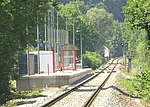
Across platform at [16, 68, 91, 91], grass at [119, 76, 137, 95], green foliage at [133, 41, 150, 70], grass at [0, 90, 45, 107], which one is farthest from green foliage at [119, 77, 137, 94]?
grass at [0, 90, 45, 107]

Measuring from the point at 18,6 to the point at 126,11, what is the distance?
9.24 m

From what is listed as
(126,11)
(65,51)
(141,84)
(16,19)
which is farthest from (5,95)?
(65,51)

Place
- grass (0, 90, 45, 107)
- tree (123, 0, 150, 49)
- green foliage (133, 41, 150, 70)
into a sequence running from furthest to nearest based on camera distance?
green foliage (133, 41, 150, 70), grass (0, 90, 45, 107), tree (123, 0, 150, 49)

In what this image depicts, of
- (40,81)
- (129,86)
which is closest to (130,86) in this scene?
(129,86)

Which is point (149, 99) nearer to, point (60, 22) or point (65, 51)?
point (65, 51)

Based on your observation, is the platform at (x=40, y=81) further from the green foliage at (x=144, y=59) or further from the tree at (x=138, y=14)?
the tree at (x=138, y=14)

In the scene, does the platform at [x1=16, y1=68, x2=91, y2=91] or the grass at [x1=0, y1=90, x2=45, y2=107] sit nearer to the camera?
the grass at [x1=0, y1=90, x2=45, y2=107]

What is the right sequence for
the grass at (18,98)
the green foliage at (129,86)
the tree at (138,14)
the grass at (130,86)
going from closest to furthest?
the tree at (138,14) → the grass at (18,98) → the grass at (130,86) → the green foliage at (129,86)

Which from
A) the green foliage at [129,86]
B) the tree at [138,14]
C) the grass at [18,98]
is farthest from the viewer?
the green foliage at [129,86]

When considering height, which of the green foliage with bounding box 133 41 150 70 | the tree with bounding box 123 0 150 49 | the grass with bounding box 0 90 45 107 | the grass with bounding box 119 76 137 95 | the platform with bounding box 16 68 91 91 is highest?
the tree with bounding box 123 0 150 49

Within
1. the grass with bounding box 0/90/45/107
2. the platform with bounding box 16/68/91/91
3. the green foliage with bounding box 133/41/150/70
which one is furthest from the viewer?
the green foliage with bounding box 133/41/150/70

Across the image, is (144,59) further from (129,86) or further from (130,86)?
(130,86)

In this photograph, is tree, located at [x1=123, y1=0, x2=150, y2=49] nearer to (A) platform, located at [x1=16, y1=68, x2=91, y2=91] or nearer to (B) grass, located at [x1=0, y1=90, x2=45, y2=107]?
(B) grass, located at [x1=0, y1=90, x2=45, y2=107]

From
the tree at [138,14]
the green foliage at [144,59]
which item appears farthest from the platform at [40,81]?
the tree at [138,14]
